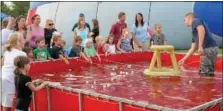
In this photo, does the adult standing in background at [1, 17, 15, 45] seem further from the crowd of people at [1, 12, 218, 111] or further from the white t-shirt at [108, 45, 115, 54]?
the white t-shirt at [108, 45, 115, 54]

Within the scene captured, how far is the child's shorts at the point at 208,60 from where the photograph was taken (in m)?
5.71

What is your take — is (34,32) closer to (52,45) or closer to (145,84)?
(52,45)

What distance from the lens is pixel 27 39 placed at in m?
6.81

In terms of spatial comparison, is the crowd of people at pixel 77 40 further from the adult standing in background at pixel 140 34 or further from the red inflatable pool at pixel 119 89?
the red inflatable pool at pixel 119 89

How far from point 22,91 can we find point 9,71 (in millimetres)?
605

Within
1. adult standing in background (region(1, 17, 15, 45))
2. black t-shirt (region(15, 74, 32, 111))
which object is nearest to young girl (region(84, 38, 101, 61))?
adult standing in background (region(1, 17, 15, 45))

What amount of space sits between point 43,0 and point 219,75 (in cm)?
1202

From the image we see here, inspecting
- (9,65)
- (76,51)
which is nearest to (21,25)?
(76,51)

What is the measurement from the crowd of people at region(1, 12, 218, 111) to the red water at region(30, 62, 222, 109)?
45 cm

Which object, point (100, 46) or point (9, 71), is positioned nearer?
point (9, 71)

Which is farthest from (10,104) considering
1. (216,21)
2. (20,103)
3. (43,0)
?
(43,0)

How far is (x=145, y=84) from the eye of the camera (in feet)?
17.5

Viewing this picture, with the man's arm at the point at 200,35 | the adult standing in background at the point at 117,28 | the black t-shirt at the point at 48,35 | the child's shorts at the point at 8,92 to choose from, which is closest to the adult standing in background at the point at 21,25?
the black t-shirt at the point at 48,35

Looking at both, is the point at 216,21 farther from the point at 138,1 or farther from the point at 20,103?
the point at 20,103
